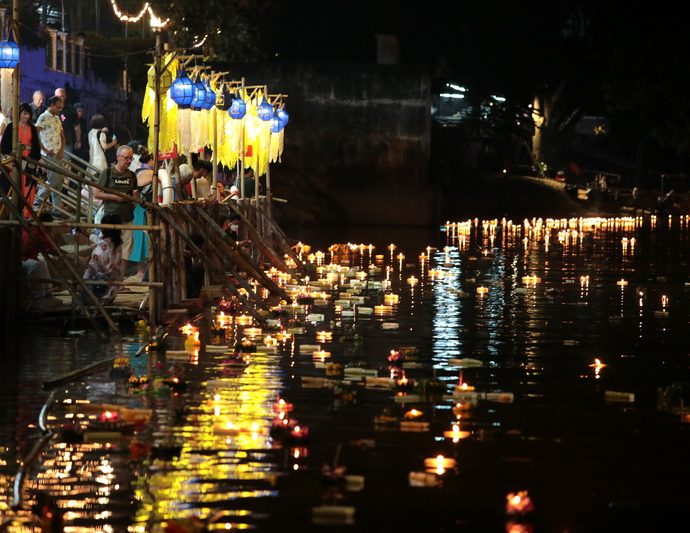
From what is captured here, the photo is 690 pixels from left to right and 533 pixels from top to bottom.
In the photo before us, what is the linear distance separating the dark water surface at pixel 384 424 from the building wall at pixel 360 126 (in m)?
19.4

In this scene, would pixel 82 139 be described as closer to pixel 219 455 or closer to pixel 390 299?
pixel 390 299

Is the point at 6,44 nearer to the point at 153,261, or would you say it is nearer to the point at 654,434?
the point at 153,261

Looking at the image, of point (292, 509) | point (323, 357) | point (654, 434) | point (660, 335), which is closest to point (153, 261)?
point (323, 357)

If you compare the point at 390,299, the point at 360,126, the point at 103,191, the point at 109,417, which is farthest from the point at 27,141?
the point at 360,126

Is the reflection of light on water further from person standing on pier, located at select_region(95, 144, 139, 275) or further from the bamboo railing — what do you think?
person standing on pier, located at select_region(95, 144, 139, 275)

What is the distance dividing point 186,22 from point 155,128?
25736mm

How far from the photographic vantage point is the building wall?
123 ft

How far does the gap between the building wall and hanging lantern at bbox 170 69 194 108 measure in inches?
766

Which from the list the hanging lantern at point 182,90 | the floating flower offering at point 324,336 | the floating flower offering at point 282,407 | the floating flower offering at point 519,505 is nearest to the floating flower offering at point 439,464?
the floating flower offering at point 519,505

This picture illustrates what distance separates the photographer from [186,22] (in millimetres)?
40719

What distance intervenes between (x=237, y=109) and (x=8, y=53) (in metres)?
7.35

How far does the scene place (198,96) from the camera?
59.4ft

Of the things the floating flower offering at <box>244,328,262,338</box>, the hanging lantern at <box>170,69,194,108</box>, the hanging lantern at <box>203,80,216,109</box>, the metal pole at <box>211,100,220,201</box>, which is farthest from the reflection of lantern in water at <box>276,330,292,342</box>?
the metal pole at <box>211,100,220,201</box>

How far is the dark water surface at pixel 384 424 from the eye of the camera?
7.75 metres
